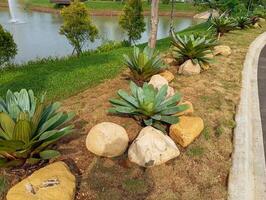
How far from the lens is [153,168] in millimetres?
4090

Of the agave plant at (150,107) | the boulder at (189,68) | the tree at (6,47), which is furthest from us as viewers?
the tree at (6,47)

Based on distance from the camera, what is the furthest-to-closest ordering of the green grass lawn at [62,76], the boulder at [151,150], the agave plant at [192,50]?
the agave plant at [192,50] → the green grass lawn at [62,76] → the boulder at [151,150]

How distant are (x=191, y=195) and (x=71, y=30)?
13.1 metres

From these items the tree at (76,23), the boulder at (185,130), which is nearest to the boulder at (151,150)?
the boulder at (185,130)

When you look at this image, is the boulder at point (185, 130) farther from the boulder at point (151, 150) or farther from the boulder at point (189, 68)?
the boulder at point (189, 68)

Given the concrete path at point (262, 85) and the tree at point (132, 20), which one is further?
the tree at point (132, 20)

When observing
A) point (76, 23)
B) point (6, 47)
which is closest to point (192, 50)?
point (6, 47)

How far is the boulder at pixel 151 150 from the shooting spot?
412 centimetres

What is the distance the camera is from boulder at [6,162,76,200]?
128 inches

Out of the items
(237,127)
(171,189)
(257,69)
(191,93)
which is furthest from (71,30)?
(171,189)

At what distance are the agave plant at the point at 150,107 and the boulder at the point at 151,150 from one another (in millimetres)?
531

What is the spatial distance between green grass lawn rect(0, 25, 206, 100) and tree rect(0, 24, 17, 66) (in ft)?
5.92

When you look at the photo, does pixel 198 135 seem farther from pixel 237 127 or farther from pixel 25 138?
pixel 25 138

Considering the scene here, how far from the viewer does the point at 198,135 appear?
4871mm
